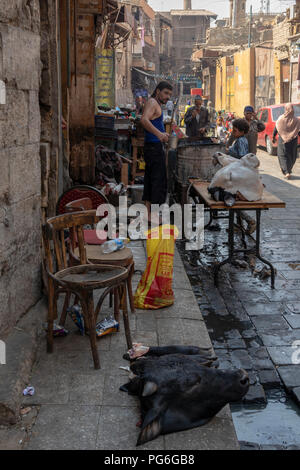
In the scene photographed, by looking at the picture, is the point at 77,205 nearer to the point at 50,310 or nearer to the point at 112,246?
the point at 112,246

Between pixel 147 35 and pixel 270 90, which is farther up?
pixel 147 35

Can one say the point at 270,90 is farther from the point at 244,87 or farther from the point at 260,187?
the point at 260,187

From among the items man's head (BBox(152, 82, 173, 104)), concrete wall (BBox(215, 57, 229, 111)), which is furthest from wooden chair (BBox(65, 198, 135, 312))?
concrete wall (BBox(215, 57, 229, 111))

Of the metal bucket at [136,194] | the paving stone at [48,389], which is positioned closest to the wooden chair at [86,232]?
the paving stone at [48,389]

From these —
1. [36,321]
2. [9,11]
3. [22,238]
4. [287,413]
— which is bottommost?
[287,413]

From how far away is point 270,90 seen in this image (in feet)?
92.1

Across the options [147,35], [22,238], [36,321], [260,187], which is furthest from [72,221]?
[147,35]

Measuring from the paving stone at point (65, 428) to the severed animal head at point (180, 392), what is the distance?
284 mm

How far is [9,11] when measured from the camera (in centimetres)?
362

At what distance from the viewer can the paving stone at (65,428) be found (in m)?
2.81

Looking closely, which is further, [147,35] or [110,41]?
[147,35]
